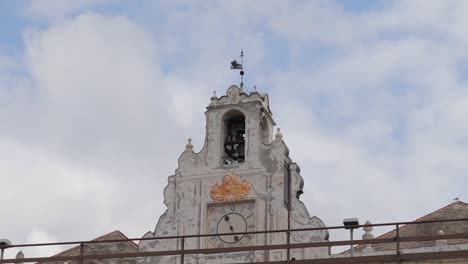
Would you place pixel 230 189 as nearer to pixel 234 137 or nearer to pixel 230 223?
pixel 230 223

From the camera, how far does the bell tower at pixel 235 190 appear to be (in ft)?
98.6

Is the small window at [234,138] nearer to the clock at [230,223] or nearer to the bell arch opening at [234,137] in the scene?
the bell arch opening at [234,137]

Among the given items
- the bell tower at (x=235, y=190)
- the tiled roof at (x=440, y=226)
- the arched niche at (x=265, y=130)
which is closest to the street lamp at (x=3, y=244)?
the bell tower at (x=235, y=190)

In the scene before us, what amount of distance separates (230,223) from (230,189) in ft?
2.85

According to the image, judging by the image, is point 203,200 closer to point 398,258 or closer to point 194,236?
point 194,236

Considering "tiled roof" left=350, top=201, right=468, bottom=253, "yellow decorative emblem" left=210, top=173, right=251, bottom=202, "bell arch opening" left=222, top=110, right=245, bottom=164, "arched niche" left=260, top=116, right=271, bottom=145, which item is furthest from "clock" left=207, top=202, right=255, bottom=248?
"tiled roof" left=350, top=201, right=468, bottom=253

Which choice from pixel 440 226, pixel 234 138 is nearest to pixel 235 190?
pixel 234 138

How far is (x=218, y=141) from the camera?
3170 cm

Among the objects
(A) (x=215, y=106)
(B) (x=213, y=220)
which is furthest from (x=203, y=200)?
(A) (x=215, y=106)

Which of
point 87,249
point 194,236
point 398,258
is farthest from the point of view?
point 87,249

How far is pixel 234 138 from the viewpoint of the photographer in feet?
105

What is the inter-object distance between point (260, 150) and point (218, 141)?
3.98ft

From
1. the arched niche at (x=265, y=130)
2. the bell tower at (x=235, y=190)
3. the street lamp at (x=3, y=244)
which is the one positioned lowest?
the street lamp at (x=3, y=244)

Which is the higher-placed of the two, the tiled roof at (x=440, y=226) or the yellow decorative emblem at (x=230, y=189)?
the tiled roof at (x=440, y=226)
